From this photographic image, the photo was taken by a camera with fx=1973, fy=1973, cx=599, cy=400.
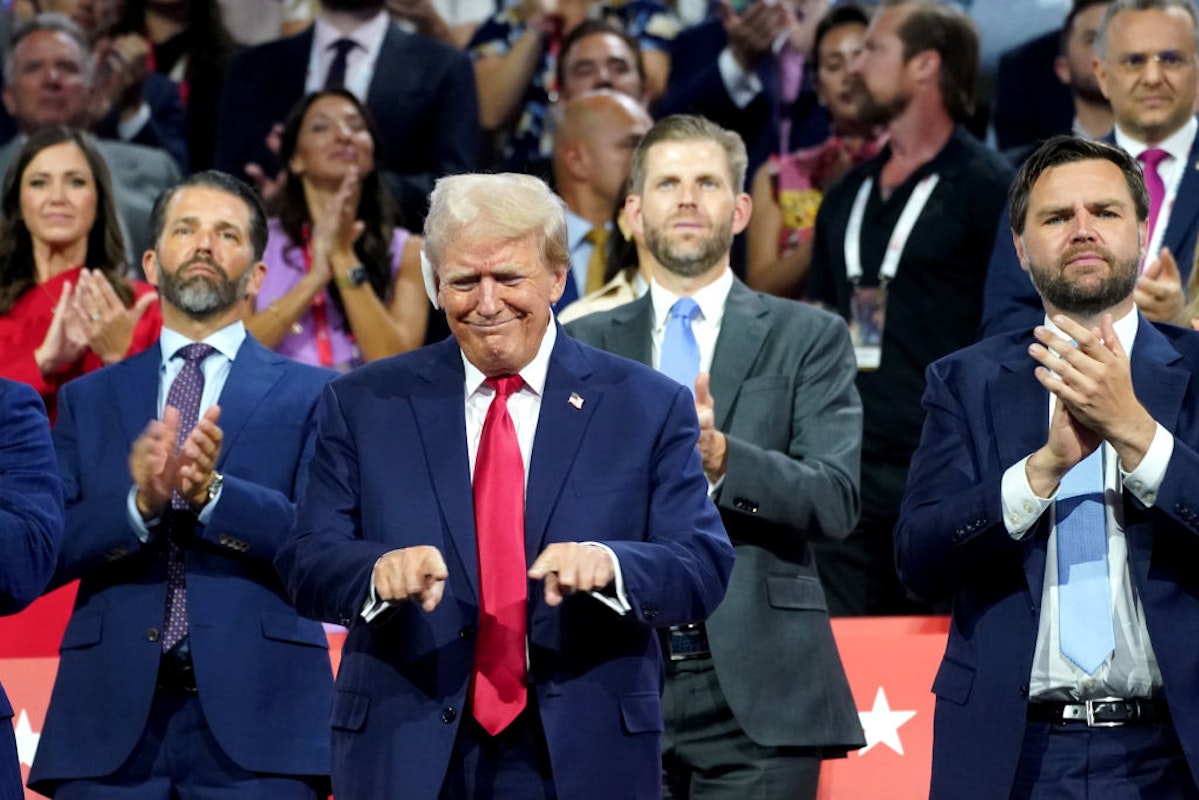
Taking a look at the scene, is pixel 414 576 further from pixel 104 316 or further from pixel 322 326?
pixel 322 326

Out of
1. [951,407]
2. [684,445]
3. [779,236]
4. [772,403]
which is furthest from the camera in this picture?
[779,236]

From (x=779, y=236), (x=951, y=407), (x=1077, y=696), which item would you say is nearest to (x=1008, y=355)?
(x=951, y=407)

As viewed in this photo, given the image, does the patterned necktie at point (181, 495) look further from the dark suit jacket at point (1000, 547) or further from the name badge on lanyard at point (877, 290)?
the name badge on lanyard at point (877, 290)

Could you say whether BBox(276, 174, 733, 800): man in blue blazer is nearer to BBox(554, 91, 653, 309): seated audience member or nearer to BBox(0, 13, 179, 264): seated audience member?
BBox(554, 91, 653, 309): seated audience member

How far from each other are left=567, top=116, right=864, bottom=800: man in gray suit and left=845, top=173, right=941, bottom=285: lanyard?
4.75ft

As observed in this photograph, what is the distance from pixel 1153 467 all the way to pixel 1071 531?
219 mm

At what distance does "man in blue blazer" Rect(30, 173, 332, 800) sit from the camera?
4.09 meters

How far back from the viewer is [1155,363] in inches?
144

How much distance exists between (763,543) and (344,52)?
11.6 feet

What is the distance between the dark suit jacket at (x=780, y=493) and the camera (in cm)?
410

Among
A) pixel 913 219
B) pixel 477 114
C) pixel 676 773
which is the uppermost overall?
pixel 477 114

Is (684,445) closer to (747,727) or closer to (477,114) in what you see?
(747,727)

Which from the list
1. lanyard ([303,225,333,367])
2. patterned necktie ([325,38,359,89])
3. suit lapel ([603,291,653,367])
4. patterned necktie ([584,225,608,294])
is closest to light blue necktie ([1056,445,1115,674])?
suit lapel ([603,291,653,367])

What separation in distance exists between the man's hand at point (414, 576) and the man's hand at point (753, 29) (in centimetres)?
440
